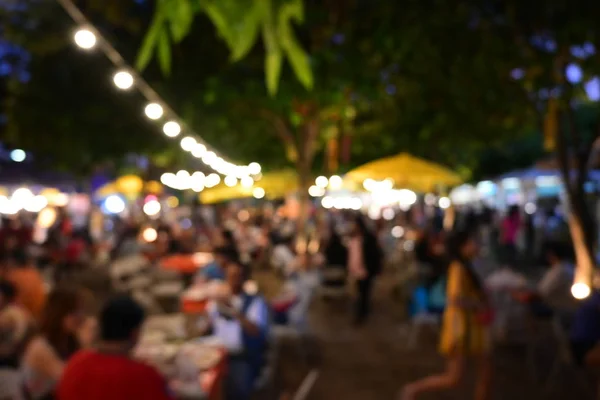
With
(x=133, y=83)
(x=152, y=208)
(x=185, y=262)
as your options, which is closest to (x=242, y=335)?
(x=133, y=83)

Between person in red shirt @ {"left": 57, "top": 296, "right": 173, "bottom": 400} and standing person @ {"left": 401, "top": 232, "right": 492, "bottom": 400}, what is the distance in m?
3.50

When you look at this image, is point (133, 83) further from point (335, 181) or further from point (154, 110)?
point (335, 181)

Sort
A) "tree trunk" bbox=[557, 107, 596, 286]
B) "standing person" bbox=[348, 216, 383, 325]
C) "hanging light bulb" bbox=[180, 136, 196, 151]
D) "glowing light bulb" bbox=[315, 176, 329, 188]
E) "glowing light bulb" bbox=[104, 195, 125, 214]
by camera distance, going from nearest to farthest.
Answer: "tree trunk" bbox=[557, 107, 596, 286], "standing person" bbox=[348, 216, 383, 325], "hanging light bulb" bbox=[180, 136, 196, 151], "glowing light bulb" bbox=[315, 176, 329, 188], "glowing light bulb" bbox=[104, 195, 125, 214]

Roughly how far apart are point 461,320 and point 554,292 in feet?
10.1

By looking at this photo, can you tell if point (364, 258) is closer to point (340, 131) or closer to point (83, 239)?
point (83, 239)

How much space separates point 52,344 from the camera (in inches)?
201

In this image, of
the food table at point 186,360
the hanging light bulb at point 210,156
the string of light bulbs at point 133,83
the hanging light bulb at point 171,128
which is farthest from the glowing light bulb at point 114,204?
the food table at point 186,360

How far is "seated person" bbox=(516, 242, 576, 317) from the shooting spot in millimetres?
9125

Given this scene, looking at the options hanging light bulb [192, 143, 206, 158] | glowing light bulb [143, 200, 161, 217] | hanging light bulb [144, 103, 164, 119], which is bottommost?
hanging light bulb [144, 103, 164, 119]

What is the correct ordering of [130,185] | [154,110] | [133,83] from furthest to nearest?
[130,185] < [154,110] < [133,83]

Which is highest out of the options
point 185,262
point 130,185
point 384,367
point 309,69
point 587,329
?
point 130,185

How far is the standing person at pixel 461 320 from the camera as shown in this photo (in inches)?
263

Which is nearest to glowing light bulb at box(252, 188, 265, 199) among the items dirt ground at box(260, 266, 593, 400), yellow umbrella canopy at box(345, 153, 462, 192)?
yellow umbrella canopy at box(345, 153, 462, 192)

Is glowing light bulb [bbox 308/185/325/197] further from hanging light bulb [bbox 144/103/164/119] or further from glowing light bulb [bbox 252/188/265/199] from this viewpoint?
hanging light bulb [bbox 144/103/164/119]
